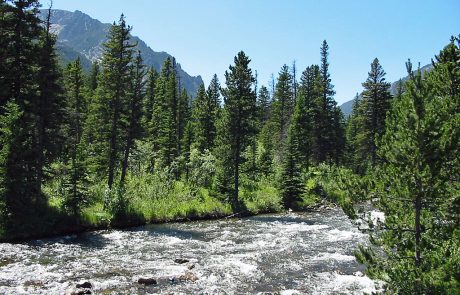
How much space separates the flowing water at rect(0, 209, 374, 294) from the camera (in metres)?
17.1

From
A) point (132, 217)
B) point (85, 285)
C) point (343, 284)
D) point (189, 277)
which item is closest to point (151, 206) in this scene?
point (132, 217)

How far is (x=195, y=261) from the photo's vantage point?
2116cm

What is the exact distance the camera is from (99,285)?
1697cm

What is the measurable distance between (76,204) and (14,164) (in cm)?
497

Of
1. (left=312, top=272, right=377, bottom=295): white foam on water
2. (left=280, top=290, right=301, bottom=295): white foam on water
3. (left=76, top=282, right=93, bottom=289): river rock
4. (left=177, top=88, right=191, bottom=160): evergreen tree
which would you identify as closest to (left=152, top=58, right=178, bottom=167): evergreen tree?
(left=177, top=88, right=191, bottom=160): evergreen tree

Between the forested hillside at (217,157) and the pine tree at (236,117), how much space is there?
0.10 m

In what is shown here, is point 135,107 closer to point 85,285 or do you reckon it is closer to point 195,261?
point 195,261

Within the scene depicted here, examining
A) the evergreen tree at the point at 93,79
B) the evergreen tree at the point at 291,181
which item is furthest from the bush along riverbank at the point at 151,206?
the evergreen tree at the point at 93,79

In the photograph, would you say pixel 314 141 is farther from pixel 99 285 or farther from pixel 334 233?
pixel 99 285

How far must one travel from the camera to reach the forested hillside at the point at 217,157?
1170 cm

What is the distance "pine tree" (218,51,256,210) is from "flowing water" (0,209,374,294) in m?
10.4

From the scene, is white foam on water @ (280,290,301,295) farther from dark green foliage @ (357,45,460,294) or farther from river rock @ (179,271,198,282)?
dark green foliage @ (357,45,460,294)

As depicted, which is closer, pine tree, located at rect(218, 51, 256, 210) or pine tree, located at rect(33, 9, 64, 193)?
pine tree, located at rect(33, 9, 64, 193)

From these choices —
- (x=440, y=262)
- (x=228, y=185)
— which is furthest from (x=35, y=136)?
(x=440, y=262)
